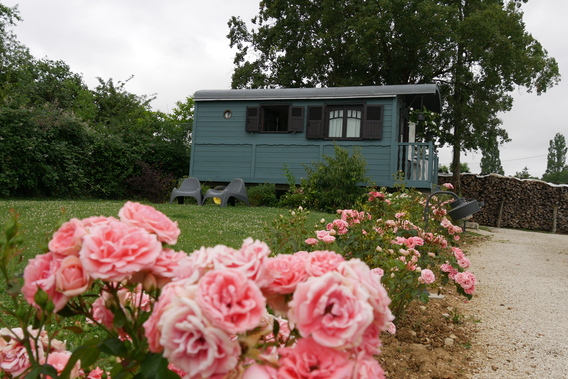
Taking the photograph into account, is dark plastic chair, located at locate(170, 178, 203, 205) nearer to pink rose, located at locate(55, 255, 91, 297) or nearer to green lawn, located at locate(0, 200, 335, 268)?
green lawn, located at locate(0, 200, 335, 268)

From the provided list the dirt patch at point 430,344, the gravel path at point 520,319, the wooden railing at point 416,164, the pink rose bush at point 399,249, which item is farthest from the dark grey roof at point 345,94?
the dirt patch at point 430,344

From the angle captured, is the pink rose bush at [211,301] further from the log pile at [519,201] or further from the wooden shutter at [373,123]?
the log pile at [519,201]

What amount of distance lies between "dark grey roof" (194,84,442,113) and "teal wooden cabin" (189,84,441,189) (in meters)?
0.03

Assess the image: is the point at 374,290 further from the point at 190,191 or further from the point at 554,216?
the point at 554,216

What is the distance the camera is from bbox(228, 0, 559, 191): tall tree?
48.8 ft

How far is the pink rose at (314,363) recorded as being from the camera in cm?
66

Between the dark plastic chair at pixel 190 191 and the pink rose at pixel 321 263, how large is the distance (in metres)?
11.3

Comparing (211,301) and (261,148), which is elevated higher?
(261,148)

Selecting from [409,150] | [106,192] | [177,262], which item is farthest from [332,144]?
[177,262]

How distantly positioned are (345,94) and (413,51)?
16.4 ft

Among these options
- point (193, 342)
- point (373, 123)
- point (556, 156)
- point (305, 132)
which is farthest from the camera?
point (556, 156)

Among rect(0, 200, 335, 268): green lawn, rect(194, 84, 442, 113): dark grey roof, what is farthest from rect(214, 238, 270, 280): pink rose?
rect(194, 84, 442, 113): dark grey roof

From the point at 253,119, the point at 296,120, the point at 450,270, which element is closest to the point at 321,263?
the point at 450,270

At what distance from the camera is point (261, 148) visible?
1330cm
